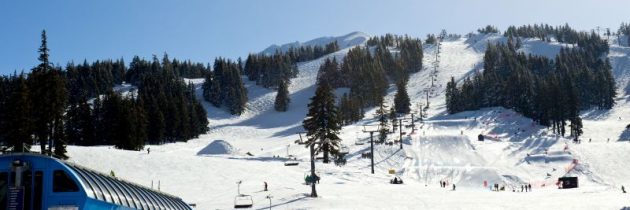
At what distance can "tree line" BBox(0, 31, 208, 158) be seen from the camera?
54.7 metres

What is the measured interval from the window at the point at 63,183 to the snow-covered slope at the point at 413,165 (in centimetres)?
2898

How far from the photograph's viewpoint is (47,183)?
12977 millimetres

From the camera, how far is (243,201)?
43312 mm

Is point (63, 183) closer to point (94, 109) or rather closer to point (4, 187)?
point (4, 187)

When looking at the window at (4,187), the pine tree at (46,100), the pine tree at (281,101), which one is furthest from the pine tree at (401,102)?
the window at (4,187)

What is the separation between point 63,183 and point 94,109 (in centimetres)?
9890

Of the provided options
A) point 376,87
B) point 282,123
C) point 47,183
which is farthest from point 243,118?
point 47,183

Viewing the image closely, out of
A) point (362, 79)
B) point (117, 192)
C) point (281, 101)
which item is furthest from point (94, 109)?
point (117, 192)

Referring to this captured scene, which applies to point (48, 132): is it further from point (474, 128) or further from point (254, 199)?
point (474, 128)

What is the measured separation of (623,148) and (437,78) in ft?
375

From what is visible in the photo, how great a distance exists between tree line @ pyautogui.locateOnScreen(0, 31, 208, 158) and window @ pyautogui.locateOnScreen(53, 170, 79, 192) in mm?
8143

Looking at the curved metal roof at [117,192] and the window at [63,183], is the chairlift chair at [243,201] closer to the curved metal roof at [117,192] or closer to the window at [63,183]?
the curved metal roof at [117,192]

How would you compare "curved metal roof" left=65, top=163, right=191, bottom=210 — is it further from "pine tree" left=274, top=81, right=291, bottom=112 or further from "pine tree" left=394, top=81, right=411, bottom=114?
"pine tree" left=274, top=81, right=291, bottom=112

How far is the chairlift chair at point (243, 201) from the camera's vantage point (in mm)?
41294
